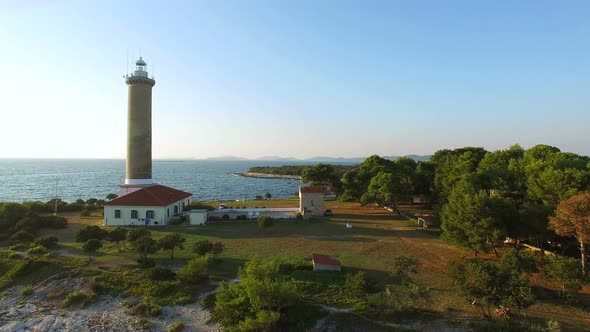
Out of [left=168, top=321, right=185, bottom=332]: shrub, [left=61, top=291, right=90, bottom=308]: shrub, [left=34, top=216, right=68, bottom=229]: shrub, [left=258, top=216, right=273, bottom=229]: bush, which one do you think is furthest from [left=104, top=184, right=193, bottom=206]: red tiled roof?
[left=168, top=321, right=185, bottom=332]: shrub

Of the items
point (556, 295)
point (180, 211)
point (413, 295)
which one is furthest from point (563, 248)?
point (180, 211)

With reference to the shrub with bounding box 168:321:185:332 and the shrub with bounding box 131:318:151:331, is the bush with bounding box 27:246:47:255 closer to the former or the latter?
the shrub with bounding box 131:318:151:331

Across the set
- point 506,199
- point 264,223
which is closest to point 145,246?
point 264,223

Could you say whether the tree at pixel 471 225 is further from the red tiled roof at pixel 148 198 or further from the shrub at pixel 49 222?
the shrub at pixel 49 222

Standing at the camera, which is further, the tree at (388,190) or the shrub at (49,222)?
the tree at (388,190)

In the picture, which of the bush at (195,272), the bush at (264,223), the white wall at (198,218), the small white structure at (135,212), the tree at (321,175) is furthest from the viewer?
the tree at (321,175)

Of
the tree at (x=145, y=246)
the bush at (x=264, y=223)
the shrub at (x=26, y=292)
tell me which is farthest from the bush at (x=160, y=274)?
the bush at (x=264, y=223)
